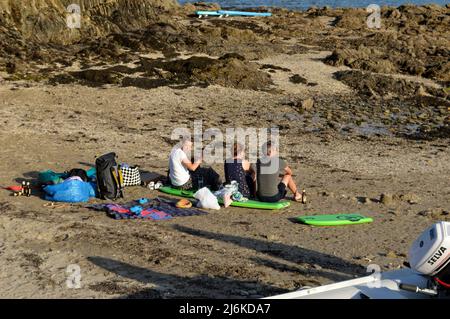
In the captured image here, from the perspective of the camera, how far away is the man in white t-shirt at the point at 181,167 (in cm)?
1383

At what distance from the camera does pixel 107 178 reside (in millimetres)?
13414

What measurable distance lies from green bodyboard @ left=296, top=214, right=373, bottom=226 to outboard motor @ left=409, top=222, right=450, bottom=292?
13.8ft

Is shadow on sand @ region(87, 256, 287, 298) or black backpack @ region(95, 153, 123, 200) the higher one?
black backpack @ region(95, 153, 123, 200)

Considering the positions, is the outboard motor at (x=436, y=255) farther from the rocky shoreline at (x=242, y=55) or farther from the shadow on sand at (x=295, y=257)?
the rocky shoreline at (x=242, y=55)

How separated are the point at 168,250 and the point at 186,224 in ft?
Result: 4.52

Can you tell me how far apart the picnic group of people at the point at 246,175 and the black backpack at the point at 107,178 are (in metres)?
1.15

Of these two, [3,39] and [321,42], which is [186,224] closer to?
[3,39]

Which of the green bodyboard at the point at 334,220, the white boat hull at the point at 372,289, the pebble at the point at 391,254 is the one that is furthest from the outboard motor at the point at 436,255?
the green bodyboard at the point at 334,220

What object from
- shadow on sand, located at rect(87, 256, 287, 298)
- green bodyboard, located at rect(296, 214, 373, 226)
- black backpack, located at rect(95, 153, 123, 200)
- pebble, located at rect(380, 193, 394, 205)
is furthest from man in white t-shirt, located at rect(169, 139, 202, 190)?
shadow on sand, located at rect(87, 256, 287, 298)

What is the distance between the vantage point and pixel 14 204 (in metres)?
13.1

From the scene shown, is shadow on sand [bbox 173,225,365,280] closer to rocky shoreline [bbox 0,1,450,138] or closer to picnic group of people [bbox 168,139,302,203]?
picnic group of people [bbox 168,139,302,203]

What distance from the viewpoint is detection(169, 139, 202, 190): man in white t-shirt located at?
13.8 meters

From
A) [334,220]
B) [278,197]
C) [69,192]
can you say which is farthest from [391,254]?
[69,192]

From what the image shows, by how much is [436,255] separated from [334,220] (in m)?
4.53
